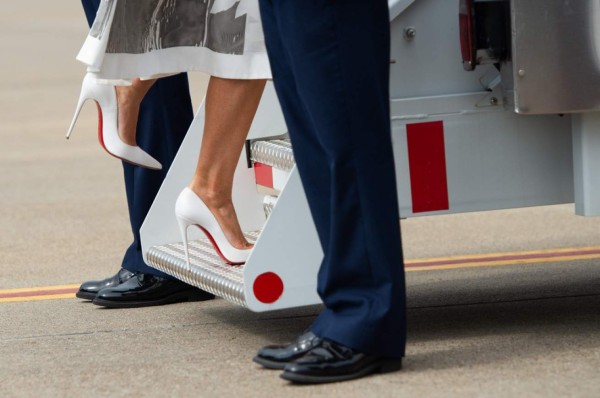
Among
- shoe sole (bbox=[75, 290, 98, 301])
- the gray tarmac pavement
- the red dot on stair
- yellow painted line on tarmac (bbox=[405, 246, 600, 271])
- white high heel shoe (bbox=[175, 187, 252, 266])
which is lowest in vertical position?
yellow painted line on tarmac (bbox=[405, 246, 600, 271])

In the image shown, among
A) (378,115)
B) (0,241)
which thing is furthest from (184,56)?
(0,241)

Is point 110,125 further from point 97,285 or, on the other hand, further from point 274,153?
point 97,285

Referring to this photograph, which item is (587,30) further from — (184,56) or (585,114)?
(184,56)

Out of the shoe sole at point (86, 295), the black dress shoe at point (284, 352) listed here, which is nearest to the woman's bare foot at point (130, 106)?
the shoe sole at point (86, 295)

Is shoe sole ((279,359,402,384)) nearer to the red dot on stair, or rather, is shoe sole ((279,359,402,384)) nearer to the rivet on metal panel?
the red dot on stair

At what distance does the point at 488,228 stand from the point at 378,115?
3.27 metres

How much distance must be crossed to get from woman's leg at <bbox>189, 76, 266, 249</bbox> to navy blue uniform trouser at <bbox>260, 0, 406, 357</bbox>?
2.32ft

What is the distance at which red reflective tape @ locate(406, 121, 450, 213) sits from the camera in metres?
3.84

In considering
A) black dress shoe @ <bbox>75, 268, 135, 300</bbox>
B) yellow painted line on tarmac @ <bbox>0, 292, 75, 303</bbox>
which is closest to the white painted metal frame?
black dress shoe @ <bbox>75, 268, 135, 300</bbox>

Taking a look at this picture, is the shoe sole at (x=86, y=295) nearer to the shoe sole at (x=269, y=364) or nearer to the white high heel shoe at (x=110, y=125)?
the white high heel shoe at (x=110, y=125)

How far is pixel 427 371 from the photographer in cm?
341

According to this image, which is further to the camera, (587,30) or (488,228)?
(488,228)

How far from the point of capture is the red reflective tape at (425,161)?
12.6 ft

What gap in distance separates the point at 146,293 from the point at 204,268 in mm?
703
